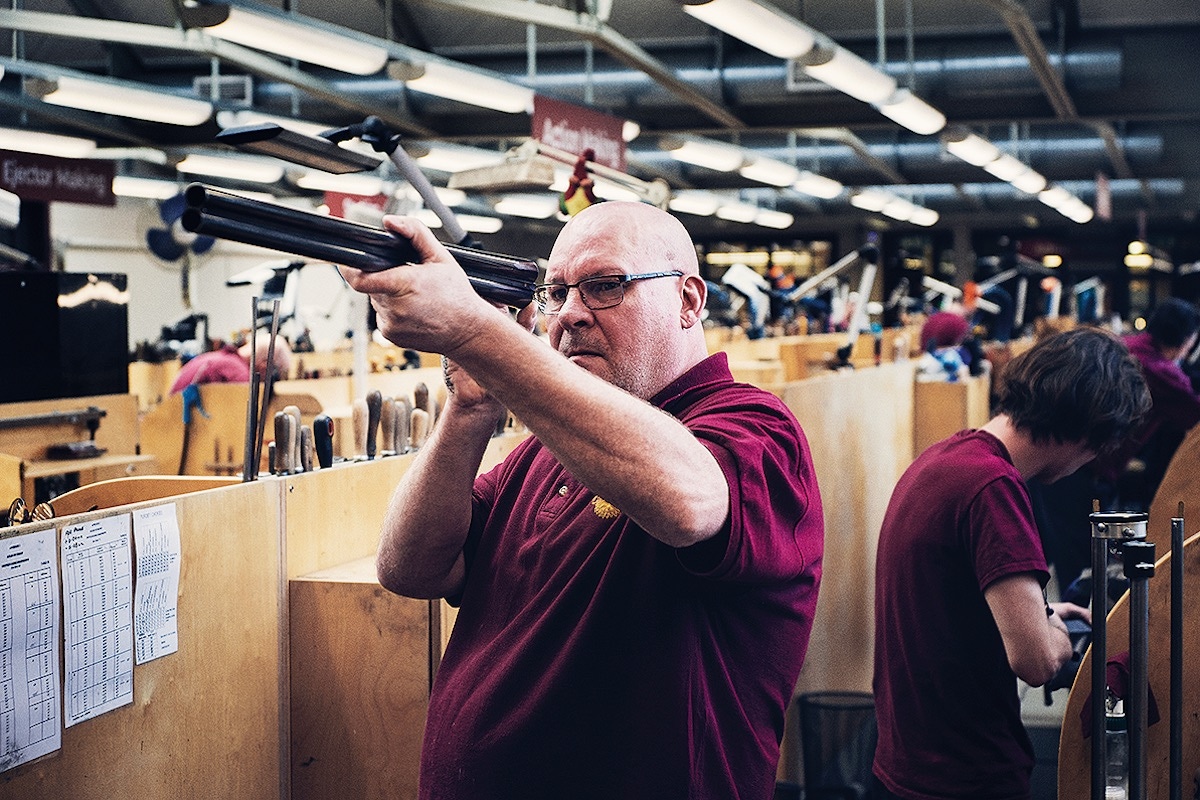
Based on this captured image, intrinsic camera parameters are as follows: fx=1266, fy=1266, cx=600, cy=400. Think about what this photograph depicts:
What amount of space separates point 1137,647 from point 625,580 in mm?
646

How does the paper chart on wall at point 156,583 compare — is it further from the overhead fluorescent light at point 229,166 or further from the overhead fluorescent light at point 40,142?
the overhead fluorescent light at point 229,166

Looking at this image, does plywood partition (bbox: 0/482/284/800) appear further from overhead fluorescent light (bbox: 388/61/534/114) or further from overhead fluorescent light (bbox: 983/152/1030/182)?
overhead fluorescent light (bbox: 983/152/1030/182)

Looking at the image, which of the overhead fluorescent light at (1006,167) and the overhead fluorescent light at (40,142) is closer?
the overhead fluorescent light at (40,142)

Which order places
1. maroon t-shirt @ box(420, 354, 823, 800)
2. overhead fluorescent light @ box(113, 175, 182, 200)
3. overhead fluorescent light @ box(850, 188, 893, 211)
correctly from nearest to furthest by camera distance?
maroon t-shirt @ box(420, 354, 823, 800), overhead fluorescent light @ box(113, 175, 182, 200), overhead fluorescent light @ box(850, 188, 893, 211)

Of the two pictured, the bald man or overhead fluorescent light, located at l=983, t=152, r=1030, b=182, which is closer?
the bald man

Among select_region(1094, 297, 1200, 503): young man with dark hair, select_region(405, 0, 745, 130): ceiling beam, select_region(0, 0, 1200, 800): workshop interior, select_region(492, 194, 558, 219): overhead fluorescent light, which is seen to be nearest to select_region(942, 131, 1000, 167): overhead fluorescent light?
select_region(0, 0, 1200, 800): workshop interior

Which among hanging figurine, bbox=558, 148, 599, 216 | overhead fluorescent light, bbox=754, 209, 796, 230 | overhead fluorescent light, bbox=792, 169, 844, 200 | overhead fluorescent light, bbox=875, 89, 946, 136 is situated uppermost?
overhead fluorescent light, bbox=754, 209, 796, 230

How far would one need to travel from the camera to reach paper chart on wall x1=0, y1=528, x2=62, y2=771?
171 centimetres

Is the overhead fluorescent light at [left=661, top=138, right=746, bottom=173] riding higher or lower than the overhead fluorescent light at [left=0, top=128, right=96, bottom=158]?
higher

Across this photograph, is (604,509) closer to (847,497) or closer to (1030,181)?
(847,497)

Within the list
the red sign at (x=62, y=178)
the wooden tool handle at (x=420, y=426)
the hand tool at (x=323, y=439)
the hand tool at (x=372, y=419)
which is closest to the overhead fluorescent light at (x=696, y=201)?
the red sign at (x=62, y=178)

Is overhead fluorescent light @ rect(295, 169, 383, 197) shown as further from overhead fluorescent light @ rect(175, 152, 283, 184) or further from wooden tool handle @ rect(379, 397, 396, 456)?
wooden tool handle @ rect(379, 397, 396, 456)

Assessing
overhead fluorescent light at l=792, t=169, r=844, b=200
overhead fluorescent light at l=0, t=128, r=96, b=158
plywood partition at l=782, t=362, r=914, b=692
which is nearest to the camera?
plywood partition at l=782, t=362, r=914, b=692

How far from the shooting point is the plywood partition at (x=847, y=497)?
390 centimetres
